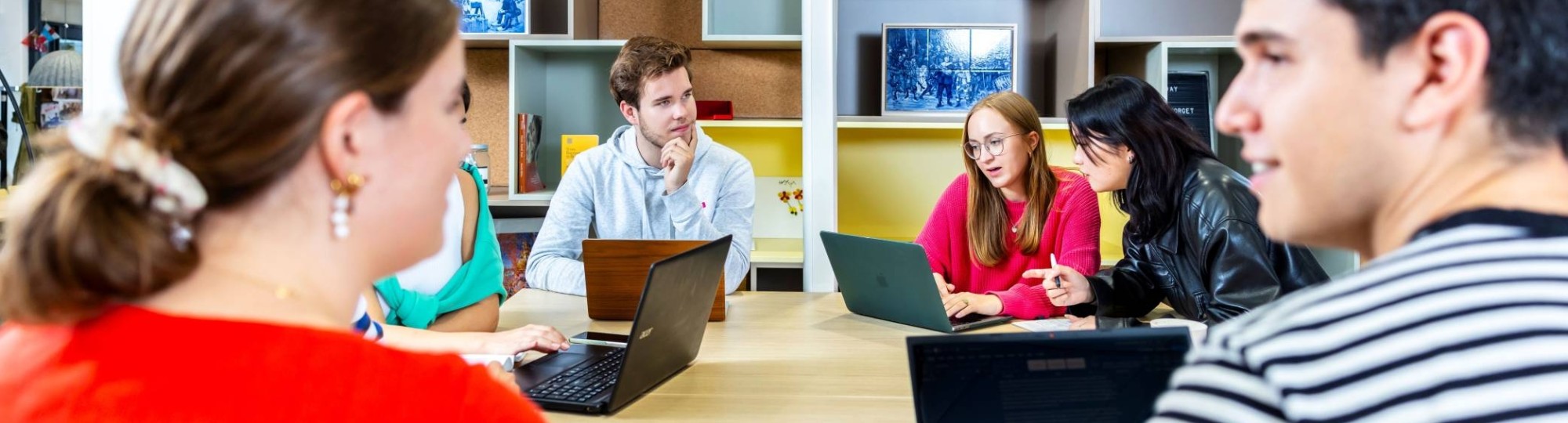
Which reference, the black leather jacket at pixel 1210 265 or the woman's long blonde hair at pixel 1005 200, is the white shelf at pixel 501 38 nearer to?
the woman's long blonde hair at pixel 1005 200

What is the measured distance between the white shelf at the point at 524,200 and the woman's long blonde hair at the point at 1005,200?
131cm

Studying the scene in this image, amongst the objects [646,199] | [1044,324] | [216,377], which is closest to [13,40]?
[646,199]

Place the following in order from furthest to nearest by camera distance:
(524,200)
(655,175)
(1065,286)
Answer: (524,200)
(655,175)
(1065,286)

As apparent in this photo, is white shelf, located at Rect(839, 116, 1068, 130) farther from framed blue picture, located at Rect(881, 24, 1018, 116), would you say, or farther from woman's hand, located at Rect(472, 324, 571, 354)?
woman's hand, located at Rect(472, 324, 571, 354)

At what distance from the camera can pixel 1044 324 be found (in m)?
2.06

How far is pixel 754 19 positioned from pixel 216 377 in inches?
Answer: 110

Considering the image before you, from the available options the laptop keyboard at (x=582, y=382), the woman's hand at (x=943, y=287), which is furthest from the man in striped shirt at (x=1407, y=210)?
the woman's hand at (x=943, y=287)

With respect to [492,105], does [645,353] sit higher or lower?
lower

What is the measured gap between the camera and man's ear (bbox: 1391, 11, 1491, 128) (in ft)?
1.93

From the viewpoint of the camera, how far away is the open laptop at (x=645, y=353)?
142 centimetres

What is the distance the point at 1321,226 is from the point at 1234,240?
1.38 m

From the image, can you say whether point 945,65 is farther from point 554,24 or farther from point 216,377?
point 216,377

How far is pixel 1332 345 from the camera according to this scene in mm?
552

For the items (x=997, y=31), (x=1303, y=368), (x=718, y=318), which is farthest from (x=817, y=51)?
(x=1303, y=368)
